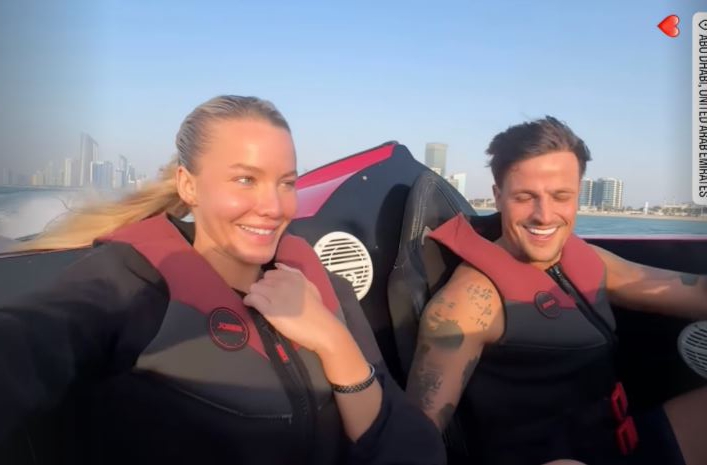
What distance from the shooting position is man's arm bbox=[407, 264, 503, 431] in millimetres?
1487

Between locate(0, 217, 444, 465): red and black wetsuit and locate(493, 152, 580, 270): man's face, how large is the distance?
72 cm

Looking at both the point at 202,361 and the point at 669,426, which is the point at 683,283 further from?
the point at 202,361

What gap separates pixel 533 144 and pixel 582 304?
0.54 m

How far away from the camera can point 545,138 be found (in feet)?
5.35

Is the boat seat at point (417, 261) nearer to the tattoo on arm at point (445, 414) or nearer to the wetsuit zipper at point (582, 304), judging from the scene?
the tattoo on arm at point (445, 414)

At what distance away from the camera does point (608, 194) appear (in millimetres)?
1778

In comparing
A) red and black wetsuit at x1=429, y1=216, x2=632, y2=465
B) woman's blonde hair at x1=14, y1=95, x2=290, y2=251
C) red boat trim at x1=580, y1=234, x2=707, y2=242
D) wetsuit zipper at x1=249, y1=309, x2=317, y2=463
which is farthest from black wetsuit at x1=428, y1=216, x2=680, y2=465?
woman's blonde hair at x1=14, y1=95, x2=290, y2=251

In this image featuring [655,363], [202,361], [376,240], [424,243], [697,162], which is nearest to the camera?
[202,361]

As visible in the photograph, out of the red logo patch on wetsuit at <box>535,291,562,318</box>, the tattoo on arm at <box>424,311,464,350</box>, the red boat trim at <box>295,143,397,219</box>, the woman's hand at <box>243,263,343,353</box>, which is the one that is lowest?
the tattoo on arm at <box>424,311,464,350</box>

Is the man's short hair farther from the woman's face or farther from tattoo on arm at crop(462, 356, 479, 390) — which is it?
the woman's face

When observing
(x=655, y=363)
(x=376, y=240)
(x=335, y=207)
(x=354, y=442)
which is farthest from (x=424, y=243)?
(x=655, y=363)

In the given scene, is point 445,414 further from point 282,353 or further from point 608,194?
point 608,194

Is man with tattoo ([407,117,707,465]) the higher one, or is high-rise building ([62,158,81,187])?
high-rise building ([62,158,81,187])

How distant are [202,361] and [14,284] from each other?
0.56 meters
